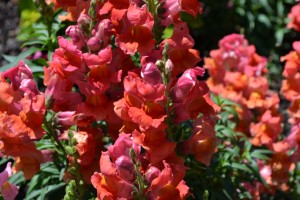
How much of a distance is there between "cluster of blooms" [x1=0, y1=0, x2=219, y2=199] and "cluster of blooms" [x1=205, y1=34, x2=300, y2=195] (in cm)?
74

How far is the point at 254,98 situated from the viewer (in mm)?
3270

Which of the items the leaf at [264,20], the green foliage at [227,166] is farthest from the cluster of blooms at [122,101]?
the leaf at [264,20]

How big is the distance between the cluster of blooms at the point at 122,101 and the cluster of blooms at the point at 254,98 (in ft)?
2.43

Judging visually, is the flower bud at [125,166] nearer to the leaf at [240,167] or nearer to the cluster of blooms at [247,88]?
the leaf at [240,167]

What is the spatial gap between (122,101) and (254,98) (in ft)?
3.94

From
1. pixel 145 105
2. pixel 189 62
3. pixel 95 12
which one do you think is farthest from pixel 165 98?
pixel 95 12

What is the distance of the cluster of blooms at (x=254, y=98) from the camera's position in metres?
3.16

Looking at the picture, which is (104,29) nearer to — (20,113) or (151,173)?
(20,113)

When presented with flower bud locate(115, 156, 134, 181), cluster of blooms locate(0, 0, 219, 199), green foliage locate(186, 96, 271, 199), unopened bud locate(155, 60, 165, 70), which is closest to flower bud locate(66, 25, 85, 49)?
cluster of blooms locate(0, 0, 219, 199)

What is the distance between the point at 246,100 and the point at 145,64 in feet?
4.16

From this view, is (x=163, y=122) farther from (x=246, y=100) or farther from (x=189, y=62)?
(x=246, y=100)

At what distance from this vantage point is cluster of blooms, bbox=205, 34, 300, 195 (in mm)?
3156

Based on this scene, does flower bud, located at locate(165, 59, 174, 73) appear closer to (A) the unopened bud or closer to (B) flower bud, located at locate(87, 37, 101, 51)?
(A) the unopened bud

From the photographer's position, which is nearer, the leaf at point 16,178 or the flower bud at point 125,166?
the flower bud at point 125,166
